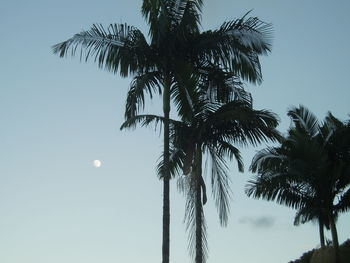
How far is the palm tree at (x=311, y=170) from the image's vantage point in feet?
66.5

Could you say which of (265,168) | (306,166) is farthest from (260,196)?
(306,166)

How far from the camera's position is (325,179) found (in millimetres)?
20172

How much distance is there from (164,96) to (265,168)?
664cm

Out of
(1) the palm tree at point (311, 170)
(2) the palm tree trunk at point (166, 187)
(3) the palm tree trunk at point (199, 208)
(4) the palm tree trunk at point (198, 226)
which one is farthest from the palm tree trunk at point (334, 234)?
(2) the palm tree trunk at point (166, 187)

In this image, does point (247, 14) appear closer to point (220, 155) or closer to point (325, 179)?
point (220, 155)

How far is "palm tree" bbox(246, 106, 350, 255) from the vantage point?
20.3 metres

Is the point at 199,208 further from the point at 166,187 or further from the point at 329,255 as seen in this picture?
the point at 329,255

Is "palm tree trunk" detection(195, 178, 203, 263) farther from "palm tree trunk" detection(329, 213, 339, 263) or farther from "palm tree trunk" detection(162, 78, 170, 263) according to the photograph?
"palm tree trunk" detection(329, 213, 339, 263)

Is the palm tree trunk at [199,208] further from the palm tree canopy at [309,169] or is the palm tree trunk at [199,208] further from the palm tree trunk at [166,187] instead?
the palm tree canopy at [309,169]

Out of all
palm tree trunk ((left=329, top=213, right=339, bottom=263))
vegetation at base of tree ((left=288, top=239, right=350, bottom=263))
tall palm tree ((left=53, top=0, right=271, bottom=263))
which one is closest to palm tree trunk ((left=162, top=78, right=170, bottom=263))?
tall palm tree ((left=53, top=0, right=271, bottom=263))

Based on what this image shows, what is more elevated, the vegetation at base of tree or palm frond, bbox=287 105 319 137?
palm frond, bbox=287 105 319 137

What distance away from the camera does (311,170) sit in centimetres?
2022

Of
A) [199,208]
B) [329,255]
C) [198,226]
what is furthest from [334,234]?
[198,226]

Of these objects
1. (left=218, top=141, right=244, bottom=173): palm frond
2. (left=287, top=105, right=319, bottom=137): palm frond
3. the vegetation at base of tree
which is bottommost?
the vegetation at base of tree
